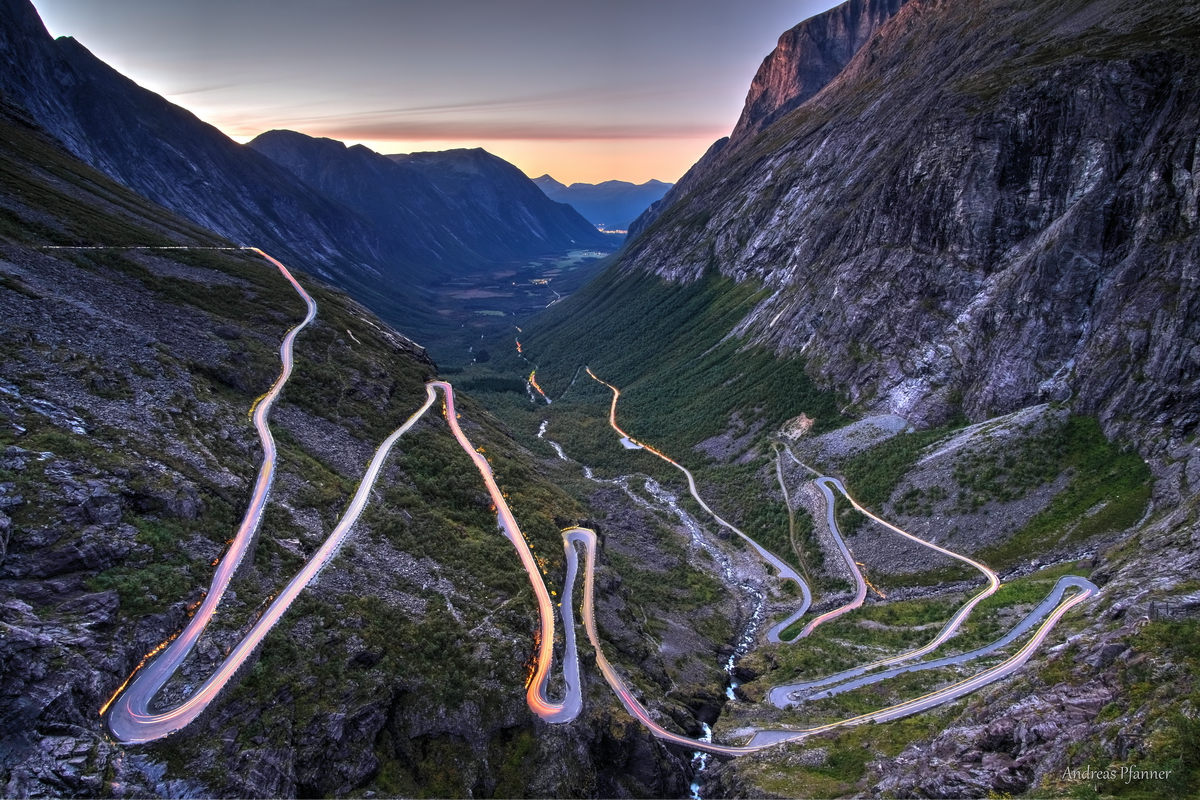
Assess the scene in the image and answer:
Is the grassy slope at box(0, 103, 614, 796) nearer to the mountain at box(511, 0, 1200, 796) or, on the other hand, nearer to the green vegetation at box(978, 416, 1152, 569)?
the mountain at box(511, 0, 1200, 796)

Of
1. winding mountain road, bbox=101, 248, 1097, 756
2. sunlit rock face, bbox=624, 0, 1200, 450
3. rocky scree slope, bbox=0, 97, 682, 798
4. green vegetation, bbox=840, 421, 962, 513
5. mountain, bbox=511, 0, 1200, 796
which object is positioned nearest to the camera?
rocky scree slope, bbox=0, 97, 682, 798

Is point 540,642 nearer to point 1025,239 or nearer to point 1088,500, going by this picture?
point 1088,500

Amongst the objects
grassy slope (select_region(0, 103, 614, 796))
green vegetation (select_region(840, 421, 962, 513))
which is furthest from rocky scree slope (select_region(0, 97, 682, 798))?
green vegetation (select_region(840, 421, 962, 513))

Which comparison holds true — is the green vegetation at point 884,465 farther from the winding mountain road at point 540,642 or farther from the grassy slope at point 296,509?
the grassy slope at point 296,509

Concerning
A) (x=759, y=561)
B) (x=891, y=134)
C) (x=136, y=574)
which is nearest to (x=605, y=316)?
(x=891, y=134)

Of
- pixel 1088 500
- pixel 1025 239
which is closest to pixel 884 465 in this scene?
pixel 1088 500

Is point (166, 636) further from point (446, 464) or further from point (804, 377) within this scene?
point (804, 377)
